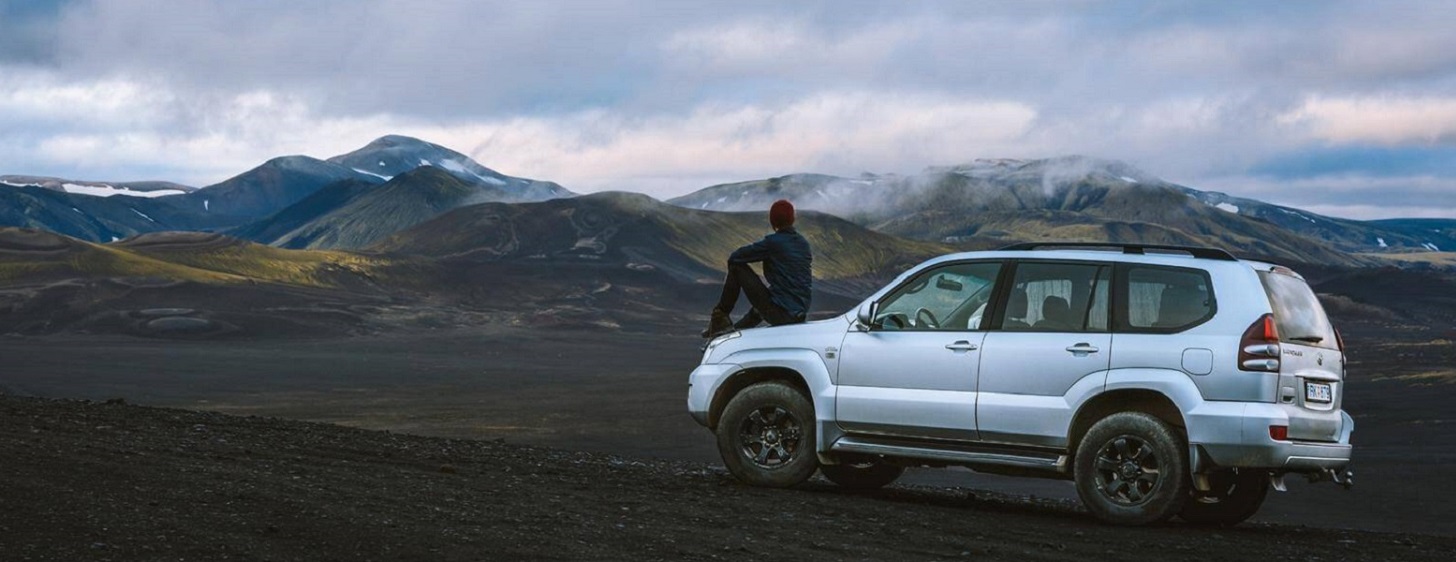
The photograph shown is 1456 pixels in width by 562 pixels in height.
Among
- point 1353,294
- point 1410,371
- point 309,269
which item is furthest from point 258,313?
point 1353,294

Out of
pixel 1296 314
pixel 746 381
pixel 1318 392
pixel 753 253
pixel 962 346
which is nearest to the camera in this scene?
pixel 1318 392

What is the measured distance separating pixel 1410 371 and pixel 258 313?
2254 inches

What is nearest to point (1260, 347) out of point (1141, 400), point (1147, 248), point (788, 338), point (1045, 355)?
point (1141, 400)

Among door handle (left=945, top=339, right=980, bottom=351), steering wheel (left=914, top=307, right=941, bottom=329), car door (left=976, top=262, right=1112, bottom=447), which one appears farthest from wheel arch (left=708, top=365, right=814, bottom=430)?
car door (left=976, top=262, right=1112, bottom=447)

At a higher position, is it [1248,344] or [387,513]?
[1248,344]

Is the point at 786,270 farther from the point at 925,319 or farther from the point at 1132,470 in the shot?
the point at 1132,470

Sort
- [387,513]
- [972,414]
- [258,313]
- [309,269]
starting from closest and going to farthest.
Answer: [387,513] < [972,414] < [258,313] < [309,269]

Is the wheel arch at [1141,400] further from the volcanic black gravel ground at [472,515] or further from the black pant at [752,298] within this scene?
the black pant at [752,298]

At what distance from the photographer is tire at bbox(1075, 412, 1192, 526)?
10977 millimetres

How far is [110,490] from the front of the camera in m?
9.89

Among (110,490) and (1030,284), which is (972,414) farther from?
(110,490)

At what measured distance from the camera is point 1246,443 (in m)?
10.6

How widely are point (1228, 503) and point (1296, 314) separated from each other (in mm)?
1667

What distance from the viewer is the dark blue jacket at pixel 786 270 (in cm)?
1337
